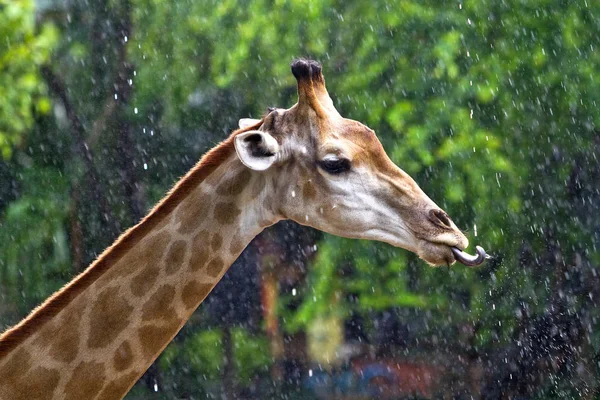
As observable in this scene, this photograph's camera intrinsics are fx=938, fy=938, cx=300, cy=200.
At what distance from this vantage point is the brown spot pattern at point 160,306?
10.1ft

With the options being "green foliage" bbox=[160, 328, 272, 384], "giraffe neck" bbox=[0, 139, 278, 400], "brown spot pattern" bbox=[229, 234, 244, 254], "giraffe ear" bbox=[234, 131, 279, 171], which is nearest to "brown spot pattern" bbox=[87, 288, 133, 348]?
"giraffe neck" bbox=[0, 139, 278, 400]

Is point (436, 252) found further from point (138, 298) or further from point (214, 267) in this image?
→ point (138, 298)

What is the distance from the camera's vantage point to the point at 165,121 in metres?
9.02

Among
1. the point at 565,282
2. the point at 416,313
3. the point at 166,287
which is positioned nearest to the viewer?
the point at 166,287

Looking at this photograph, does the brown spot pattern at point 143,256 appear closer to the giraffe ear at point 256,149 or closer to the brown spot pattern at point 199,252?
the brown spot pattern at point 199,252

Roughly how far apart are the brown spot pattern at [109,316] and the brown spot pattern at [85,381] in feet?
0.27

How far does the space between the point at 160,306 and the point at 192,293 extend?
11 cm

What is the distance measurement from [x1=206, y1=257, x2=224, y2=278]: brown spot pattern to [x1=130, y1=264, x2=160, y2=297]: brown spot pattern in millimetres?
170

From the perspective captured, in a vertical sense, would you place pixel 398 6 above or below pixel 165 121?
above

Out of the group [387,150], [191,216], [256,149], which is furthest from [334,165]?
[387,150]

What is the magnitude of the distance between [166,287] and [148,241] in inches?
6.6

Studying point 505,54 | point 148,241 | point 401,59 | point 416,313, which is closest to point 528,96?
point 505,54

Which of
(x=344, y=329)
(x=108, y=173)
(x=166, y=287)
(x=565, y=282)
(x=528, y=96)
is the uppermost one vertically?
(x=166, y=287)

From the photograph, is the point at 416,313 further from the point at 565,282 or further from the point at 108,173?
the point at 108,173
